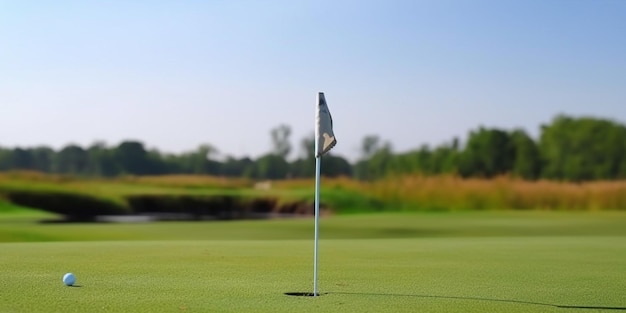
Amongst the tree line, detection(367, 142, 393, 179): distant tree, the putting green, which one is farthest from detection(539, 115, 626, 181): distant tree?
the putting green

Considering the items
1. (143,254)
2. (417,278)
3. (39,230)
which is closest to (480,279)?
(417,278)

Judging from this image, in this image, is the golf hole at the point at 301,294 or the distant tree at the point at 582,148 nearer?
the golf hole at the point at 301,294

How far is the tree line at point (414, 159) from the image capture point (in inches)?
1399

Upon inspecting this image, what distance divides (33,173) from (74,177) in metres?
2.33

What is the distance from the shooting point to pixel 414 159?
44.1m

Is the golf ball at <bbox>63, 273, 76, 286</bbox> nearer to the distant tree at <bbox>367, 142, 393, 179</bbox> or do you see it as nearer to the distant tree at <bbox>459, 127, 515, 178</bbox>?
the distant tree at <bbox>459, 127, 515, 178</bbox>

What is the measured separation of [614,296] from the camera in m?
6.95

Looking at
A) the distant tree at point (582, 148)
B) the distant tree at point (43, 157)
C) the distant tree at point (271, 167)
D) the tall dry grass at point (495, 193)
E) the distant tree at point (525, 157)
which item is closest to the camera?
the tall dry grass at point (495, 193)

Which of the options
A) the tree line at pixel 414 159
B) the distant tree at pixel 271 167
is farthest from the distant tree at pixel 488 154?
the distant tree at pixel 271 167

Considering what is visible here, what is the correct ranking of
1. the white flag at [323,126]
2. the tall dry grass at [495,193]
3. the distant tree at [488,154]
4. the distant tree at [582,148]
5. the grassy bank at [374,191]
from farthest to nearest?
the distant tree at [488,154]
the distant tree at [582,148]
the grassy bank at [374,191]
the tall dry grass at [495,193]
the white flag at [323,126]

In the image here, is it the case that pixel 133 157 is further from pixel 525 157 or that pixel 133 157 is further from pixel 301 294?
pixel 301 294

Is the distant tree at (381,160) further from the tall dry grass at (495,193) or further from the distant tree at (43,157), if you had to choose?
the distant tree at (43,157)

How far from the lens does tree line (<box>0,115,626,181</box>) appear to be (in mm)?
35531

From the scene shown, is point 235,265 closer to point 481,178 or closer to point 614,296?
point 614,296
